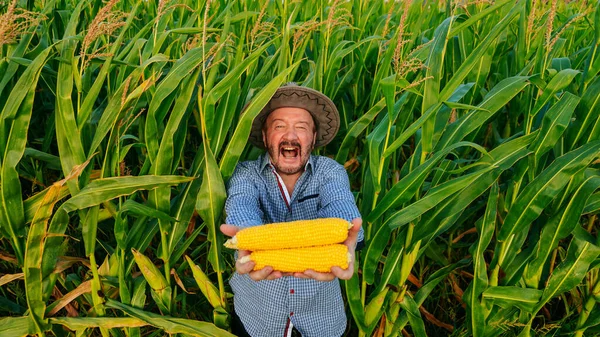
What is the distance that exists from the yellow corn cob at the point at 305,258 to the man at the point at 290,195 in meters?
0.31

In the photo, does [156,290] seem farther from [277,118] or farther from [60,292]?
[277,118]

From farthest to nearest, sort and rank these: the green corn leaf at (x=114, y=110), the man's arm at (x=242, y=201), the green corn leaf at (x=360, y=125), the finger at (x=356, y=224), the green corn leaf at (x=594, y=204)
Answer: the green corn leaf at (x=360, y=125) < the green corn leaf at (x=594, y=204) < the green corn leaf at (x=114, y=110) < the man's arm at (x=242, y=201) < the finger at (x=356, y=224)

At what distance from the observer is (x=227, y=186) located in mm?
1940

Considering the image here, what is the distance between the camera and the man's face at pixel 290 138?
1.87m

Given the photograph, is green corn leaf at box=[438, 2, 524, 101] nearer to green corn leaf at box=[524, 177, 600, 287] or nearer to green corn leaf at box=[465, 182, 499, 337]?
green corn leaf at box=[465, 182, 499, 337]

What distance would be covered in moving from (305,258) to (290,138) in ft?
1.72

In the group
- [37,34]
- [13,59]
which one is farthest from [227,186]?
[37,34]

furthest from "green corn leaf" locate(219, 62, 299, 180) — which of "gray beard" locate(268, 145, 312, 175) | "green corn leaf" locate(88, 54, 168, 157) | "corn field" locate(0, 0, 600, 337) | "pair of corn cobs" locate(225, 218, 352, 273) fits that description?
"pair of corn cobs" locate(225, 218, 352, 273)

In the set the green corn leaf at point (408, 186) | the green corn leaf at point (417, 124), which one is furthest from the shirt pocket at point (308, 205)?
the green corn leaf at point (417, 124)

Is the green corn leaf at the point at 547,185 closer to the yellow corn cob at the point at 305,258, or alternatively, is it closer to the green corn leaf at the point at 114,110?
the yellow corn cob at the point at 305,258

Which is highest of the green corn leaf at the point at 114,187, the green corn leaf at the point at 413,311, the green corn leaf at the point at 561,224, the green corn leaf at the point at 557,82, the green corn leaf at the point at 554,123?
the green corn leaf at the point at 557,82

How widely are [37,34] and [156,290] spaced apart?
1588mm

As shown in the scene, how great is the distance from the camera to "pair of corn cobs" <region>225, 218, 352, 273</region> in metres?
1.47

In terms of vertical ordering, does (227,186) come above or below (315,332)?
above
